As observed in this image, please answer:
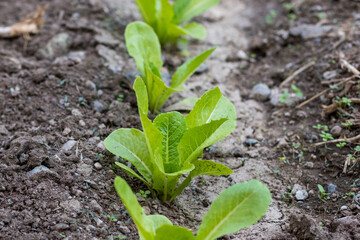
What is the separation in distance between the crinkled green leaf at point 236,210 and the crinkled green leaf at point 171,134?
0.41 metres

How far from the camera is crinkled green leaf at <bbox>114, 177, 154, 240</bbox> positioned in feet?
5.57

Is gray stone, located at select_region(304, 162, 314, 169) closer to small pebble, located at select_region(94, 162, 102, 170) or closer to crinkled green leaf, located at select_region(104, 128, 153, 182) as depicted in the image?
crinkled green leaf, located at select_region(104, 128, 153, 182)

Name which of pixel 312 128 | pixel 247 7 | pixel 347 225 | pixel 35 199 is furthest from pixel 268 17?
pixel 35 199

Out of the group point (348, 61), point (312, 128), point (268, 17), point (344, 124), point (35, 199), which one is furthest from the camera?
point (268, 17)

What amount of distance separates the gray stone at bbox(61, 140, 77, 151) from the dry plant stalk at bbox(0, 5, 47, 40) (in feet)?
5.42

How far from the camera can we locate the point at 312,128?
9.72 feet

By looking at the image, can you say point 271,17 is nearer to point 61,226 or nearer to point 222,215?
point 222,215

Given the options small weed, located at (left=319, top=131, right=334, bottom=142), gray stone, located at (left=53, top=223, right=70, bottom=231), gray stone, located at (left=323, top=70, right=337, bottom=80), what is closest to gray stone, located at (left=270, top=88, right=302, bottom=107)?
→ gray stone, located at (left=323, top=70, right=337, bottom=80)

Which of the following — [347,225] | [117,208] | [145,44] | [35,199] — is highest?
[145,44]

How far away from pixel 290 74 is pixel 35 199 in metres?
2.57

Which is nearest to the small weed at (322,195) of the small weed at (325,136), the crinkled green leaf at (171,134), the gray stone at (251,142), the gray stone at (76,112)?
the small weed at (325,136)

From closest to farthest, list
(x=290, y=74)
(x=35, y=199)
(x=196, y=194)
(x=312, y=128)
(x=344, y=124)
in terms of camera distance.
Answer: (x=35, y=199) → (x=196, y=194) → (x=344, y=124) → (x=312, y=128) → (x=290, y=74)

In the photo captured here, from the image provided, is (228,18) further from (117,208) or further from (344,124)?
(117,208)

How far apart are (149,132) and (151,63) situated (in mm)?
1008
